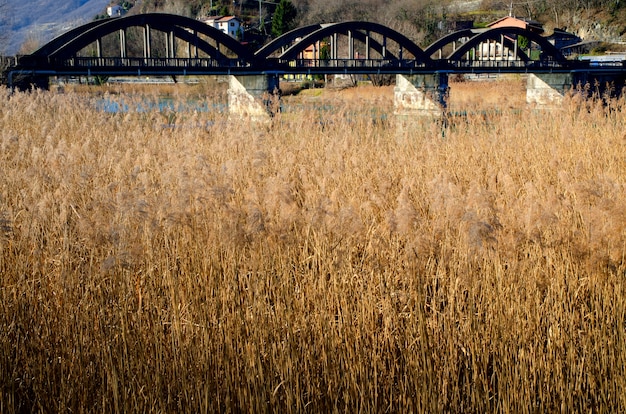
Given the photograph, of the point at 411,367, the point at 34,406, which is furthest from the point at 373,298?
the point at 34,406

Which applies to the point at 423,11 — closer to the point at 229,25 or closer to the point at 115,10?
the point at 229,25

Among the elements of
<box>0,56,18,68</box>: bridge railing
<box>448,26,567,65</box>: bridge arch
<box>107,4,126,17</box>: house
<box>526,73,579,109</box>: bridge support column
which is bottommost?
<box>526,73,579,109</box>: bridge support column

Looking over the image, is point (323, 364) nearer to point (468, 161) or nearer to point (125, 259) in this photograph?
point (125, 259)

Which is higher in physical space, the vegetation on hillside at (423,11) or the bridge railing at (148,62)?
the vegetation on hillside at (423,11)

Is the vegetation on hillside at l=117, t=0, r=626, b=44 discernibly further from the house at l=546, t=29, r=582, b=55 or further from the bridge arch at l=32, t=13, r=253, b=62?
the bridge arch at l=32, t=13, r=253, b=62

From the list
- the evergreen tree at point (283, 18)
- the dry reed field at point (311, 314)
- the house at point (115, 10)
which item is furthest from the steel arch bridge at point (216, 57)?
the house at point (115, 10)

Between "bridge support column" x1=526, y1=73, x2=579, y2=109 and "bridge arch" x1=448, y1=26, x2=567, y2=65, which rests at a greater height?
"bridge arch" x1=448, y1=26, x2=567, y2=65

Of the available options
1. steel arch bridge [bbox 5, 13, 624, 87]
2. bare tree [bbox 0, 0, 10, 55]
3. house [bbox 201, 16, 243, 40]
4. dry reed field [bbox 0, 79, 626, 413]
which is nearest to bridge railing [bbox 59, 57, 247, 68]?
steel arch bridge [bbox 5, 13, 624, 87]

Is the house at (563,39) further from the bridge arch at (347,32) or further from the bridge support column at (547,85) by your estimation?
the bridge arch at (347,32)

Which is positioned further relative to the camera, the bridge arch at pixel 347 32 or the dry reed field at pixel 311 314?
the bridge arch at pixel 347 32

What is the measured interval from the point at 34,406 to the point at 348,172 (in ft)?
13.6

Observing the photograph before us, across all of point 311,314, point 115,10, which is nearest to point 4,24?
point 311,314

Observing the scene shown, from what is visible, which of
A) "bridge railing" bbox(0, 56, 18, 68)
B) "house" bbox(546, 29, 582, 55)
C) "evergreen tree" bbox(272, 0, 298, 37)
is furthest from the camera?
"evergreen tree" bbox(272, 0, 298, 37)

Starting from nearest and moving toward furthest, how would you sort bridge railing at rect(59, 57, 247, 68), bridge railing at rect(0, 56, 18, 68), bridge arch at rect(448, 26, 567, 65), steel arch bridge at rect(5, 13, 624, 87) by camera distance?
1. bridge railing at rect(0, 56, 18, 68)
2. steel arch bridge at rect(5, 13, 624, 87)
3. bridge railing at rect(59, 57, 247, 68)
4. bridge arch at rect(448, 26, 567, 65)
